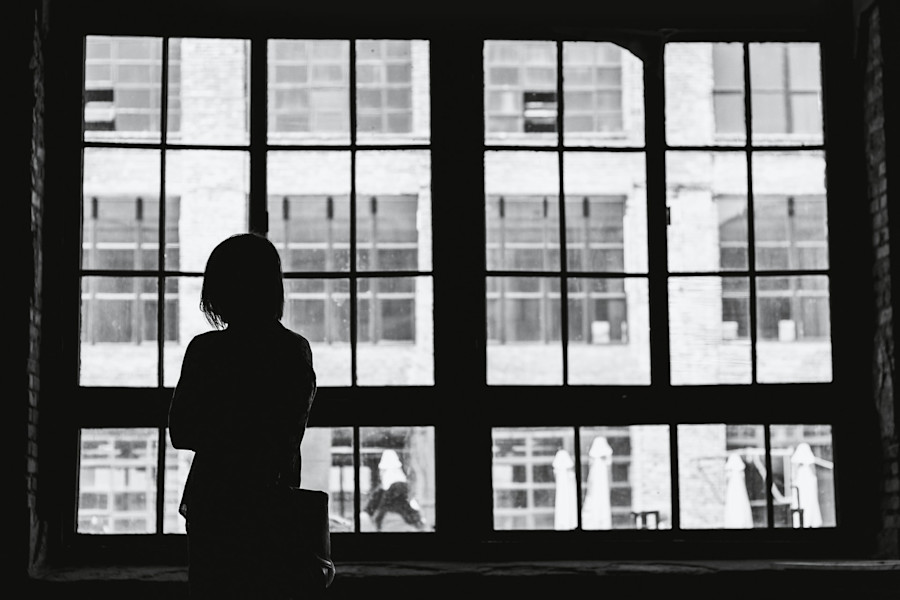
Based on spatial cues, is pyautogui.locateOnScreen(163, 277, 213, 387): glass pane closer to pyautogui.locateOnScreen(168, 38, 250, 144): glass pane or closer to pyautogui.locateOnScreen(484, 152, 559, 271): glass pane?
pyautogui.locateOnScreen(168, 38, 250, 144): glass pane

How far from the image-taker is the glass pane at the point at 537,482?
4.52 m

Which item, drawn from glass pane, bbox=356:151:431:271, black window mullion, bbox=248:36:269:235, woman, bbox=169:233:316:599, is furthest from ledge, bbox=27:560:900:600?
woman, bbox=169:233:316:599

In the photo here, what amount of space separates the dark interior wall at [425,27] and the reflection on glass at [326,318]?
86 cm

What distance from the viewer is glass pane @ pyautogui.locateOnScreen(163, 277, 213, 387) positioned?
4469mm

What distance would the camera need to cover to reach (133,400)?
4.37 meters

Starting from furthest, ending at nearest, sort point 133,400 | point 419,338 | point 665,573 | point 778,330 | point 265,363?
point 778,330 < point 419,338 < point 133,400 < point 665,573 < point 265,363

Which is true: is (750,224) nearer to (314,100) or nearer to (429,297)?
(429,297)

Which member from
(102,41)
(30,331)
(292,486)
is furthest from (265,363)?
(102,41)

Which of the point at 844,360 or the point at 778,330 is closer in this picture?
the point at 844,360

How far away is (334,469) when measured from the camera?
4457 millimetres

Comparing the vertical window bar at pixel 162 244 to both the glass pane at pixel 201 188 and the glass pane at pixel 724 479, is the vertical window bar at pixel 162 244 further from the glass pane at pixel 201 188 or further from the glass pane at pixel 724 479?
the glass pane at pixel 724 479

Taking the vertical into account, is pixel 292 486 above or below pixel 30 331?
below

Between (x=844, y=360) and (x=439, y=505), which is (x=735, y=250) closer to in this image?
Result: (x=844, y=360)

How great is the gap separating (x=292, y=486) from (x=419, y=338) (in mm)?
2114
